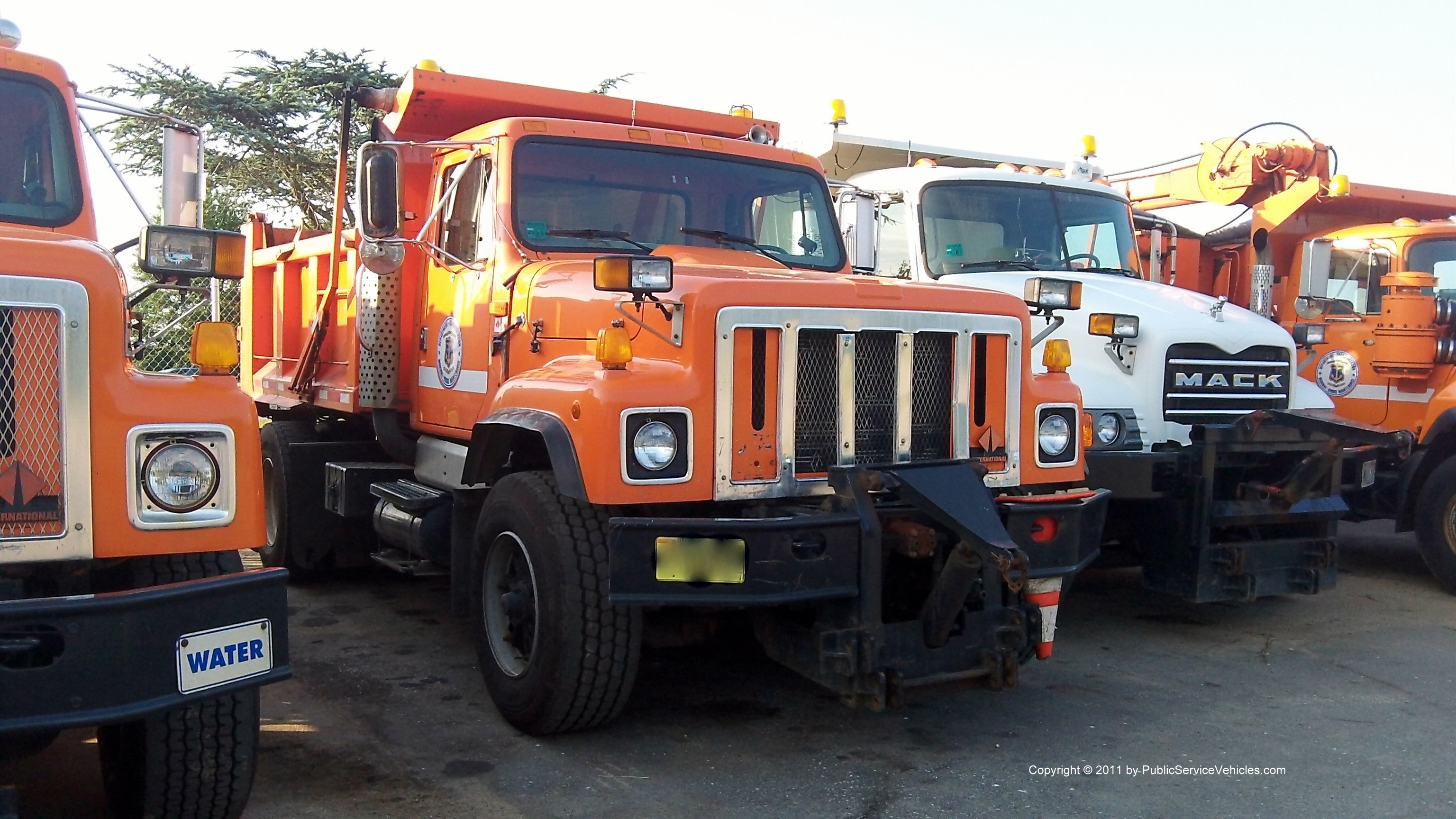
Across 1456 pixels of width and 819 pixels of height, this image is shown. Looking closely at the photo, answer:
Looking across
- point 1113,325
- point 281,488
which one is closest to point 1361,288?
point 1113,325

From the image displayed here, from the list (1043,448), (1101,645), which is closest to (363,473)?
(1043,448)

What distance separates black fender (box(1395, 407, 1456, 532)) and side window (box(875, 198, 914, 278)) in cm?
343

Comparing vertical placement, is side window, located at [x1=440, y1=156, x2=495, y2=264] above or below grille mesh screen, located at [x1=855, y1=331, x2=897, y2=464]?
above


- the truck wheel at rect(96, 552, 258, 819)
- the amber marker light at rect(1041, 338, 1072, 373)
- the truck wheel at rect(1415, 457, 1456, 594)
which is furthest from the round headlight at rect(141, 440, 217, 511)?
the truck wheel at rect(1415, 457, 1456, 594)

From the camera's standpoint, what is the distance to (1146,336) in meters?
6.39

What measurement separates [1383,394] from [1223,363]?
2.42m

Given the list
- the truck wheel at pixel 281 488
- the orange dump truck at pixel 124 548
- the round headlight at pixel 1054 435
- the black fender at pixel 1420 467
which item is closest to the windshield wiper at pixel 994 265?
the round headlight at pixel 1054 435

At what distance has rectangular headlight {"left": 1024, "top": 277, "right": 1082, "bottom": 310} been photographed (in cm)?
538

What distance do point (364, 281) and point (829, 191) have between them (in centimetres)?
241

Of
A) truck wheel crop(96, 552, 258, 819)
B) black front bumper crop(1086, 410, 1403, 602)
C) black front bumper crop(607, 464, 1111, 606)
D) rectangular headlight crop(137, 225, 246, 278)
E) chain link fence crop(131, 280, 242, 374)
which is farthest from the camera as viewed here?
black front bumper crop(1086, 410, 1403, 602)

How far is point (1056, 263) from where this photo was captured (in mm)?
7340

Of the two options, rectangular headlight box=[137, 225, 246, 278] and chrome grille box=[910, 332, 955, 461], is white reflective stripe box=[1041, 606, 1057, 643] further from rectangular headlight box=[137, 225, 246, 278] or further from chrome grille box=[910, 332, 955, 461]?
rectangular headlight box=[137, 225, 246, 278]

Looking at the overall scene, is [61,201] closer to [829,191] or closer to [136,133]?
[136,133]

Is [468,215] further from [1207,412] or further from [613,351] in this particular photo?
[1207,412]
